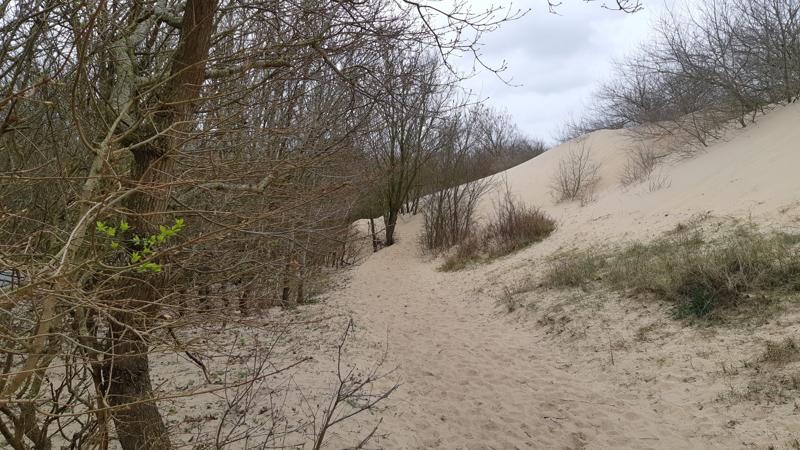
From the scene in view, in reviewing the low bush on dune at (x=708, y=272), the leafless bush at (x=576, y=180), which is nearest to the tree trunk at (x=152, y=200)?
the low bush on dune at (x=708, y=272)

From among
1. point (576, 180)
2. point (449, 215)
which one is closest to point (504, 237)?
point (449, 215)

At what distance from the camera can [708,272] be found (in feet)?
21.0

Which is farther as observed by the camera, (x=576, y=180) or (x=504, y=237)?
(x=576, y=180)

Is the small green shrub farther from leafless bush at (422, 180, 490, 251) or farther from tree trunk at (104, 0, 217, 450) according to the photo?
leafless bush at (422, 180, 490, 251)

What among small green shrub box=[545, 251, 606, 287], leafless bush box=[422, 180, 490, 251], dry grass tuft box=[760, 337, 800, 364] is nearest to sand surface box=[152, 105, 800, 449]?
dry grass tuft box=[760, 337, 800, 364]

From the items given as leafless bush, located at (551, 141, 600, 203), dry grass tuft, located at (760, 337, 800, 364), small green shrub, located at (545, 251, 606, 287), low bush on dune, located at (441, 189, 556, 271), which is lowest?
dry grass tuft, located at (760, 337, 800, 364)

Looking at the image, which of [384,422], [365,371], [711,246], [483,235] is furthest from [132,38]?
[483,235]

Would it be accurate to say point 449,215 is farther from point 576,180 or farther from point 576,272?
point 576,272

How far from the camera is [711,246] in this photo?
8.08 meters

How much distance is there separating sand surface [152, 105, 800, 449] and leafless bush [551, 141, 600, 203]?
7339mm

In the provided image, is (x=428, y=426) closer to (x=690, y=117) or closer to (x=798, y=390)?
(x=798, y=390)

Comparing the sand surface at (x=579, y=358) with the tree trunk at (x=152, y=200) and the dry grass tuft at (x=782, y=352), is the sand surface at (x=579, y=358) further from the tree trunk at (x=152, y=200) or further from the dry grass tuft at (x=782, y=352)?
the tree trunk at (x=152, y=200)

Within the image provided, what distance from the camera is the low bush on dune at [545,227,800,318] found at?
237 inches

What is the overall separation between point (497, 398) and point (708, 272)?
11.1 ft
